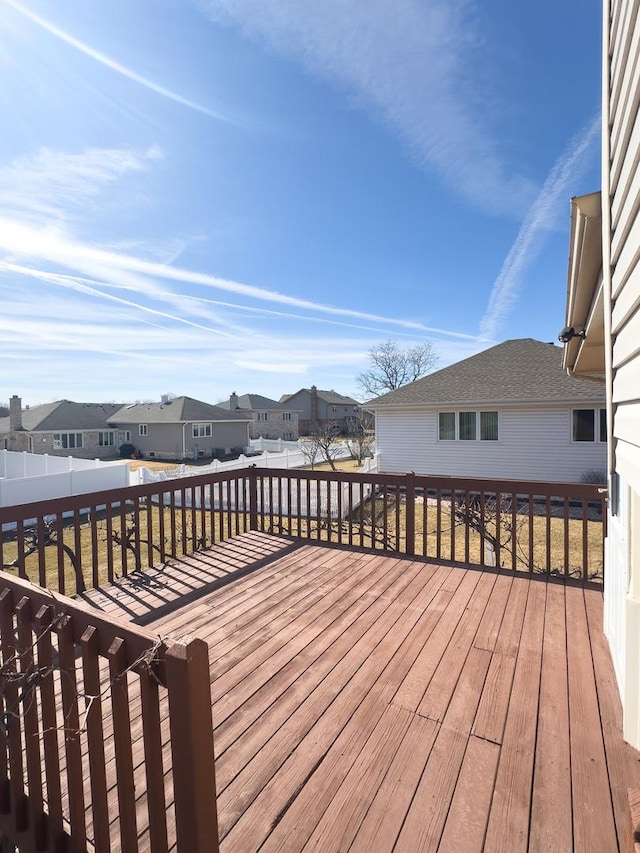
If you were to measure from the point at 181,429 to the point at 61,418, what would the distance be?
745 cm

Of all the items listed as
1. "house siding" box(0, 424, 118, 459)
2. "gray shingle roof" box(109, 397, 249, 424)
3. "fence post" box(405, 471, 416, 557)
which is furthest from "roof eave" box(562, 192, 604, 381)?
"house siding" box(0, 424, 118, 459)

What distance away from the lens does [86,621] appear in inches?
45.6

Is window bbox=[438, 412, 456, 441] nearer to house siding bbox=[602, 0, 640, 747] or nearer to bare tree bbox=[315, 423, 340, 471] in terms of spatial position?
bare tree bbox=[315, 423, 340, 471]

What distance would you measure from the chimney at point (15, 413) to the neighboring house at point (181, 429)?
479cm

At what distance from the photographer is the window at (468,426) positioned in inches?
437

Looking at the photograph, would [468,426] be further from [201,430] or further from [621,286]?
[201,430]

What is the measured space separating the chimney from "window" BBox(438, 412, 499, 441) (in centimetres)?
2375

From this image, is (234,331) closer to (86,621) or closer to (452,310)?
(452,310)

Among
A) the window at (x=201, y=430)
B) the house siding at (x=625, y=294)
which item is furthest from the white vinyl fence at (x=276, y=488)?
the window at (x=201, y=430)

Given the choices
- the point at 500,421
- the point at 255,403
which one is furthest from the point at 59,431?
the point at 500,421

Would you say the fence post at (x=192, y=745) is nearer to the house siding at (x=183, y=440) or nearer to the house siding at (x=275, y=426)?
the house siding at (x=183, y=440)

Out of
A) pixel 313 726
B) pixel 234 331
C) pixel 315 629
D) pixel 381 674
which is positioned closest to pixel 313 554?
pixel 315 629

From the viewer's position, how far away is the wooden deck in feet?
4.50

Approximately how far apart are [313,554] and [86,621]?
321 centimetres
